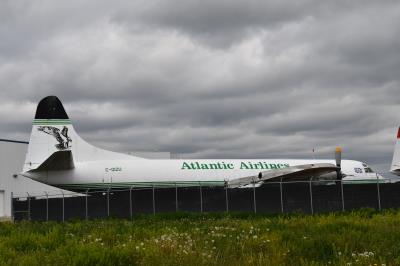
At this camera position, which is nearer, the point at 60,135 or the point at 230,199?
the point at 230,199

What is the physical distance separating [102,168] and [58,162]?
338 cm

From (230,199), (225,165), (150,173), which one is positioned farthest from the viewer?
(225,165)

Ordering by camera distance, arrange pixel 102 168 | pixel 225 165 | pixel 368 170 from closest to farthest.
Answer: pixel 102 168, pixel 225 165, pixel 368 170

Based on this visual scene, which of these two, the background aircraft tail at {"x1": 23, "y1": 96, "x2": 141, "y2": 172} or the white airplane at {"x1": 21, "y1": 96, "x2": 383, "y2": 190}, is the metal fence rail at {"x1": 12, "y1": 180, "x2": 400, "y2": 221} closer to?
the white airplane at {"x1": 21, "y1": 96, "x2": 383, "y2": 190}

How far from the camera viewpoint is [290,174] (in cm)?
3262

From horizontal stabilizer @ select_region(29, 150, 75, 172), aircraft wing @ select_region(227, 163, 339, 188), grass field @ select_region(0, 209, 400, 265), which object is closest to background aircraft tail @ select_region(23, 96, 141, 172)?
horizontal stabilizer @ select_region(29, 150, 75, 172)

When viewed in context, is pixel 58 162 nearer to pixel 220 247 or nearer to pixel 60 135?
pixel 60 135

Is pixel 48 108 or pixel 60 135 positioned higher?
pixel 48 108

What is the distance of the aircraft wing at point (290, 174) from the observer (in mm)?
31828

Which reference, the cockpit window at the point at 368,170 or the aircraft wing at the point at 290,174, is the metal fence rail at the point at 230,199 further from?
the cockpit window at the point at 368,170

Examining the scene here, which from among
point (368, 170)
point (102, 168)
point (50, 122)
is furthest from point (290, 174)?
point (50, 122)

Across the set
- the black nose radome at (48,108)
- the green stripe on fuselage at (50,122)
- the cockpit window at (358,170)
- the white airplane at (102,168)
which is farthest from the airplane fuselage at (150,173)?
the cockpit window at (358,170)

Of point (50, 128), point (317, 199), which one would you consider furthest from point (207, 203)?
point (50, 128)

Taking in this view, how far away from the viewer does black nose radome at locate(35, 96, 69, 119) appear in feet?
102
